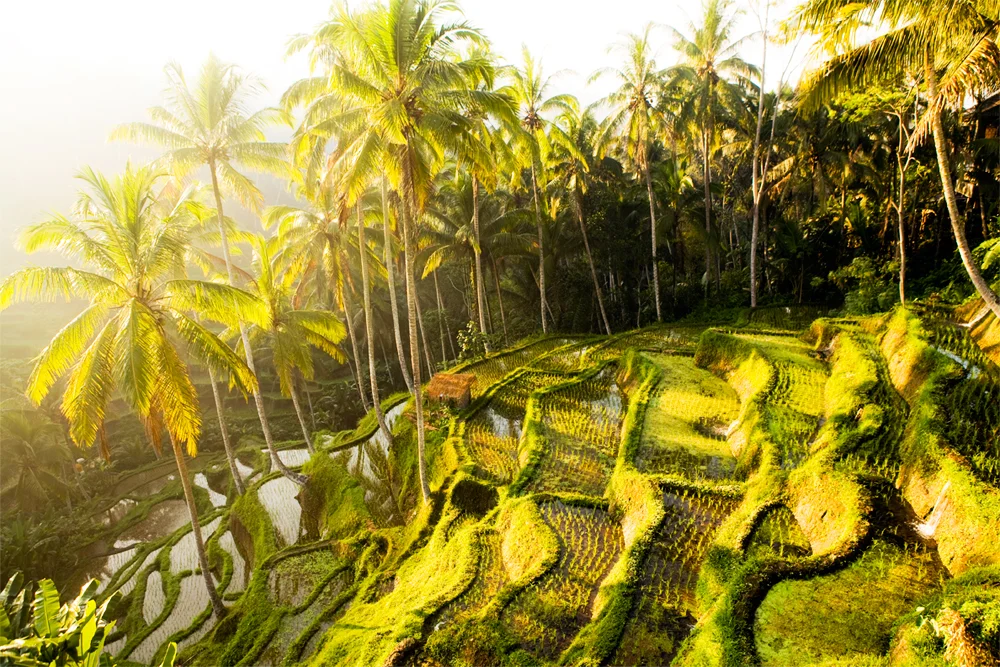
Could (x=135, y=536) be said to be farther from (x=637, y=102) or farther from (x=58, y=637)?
(x=637, y=102)

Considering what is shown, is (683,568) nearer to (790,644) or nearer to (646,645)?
(646,645)

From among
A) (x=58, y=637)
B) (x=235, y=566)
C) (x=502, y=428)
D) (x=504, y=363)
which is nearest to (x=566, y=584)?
(x=58, y=637)

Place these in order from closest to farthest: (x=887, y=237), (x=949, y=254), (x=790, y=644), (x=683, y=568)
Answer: (x=790, y=644) < (x=683, y=568) < (x=949, y=254) < (x=887, y=237)

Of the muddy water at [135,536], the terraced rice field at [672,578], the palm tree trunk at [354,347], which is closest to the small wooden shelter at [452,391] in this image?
the palm tree trunk at [354,347]

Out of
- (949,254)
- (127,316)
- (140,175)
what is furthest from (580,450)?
(949,254)

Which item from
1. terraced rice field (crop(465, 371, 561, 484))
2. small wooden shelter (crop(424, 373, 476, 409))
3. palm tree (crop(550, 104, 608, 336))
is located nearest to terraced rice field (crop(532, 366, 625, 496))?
terraced rice field (crop(465, 371, 561, 484))

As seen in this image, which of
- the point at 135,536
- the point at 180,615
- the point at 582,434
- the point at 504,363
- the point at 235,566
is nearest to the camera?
the point at 582,434
